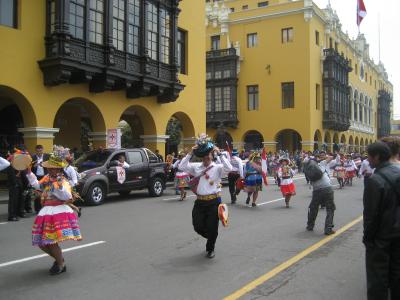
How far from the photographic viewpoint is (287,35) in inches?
1556

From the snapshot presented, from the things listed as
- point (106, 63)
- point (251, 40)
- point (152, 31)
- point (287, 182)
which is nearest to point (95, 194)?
point (287, 182)

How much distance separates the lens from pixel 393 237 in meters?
4.28

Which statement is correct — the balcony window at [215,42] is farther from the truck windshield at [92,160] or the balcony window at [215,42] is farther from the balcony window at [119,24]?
the truck windshield at [92,160]

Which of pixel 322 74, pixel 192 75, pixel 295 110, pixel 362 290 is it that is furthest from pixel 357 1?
pixel 362 290

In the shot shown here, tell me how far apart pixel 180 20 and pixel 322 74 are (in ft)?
66.4

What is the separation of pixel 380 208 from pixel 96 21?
1678 cm

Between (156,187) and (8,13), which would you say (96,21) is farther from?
(156,187)

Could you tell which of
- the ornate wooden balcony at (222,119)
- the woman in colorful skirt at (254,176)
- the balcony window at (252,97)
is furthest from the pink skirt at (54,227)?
the balcony window at (252,97)

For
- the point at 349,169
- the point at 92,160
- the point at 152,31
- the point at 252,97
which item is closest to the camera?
the point at 92,160

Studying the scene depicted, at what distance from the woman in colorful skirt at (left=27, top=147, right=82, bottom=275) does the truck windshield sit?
844 cm

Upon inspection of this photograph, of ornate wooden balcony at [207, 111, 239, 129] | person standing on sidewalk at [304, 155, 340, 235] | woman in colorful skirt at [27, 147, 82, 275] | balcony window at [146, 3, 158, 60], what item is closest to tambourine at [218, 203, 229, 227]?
woman in colorful skirt at [27, 147, 82, 275]

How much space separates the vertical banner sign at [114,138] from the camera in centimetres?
1833

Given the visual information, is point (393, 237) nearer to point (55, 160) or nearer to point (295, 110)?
point (55, 160)

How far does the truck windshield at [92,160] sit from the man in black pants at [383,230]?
11.7 m
